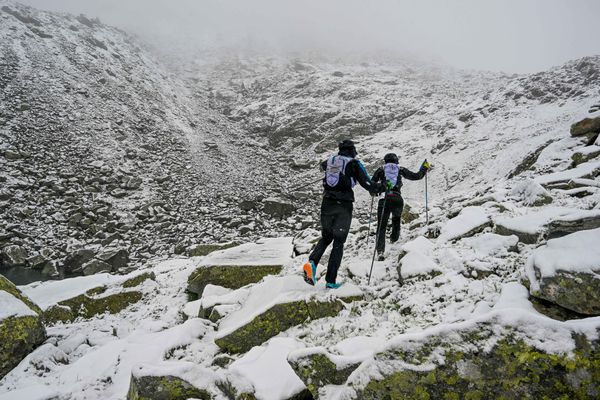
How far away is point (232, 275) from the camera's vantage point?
327 inches

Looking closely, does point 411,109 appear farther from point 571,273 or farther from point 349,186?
point 571,273

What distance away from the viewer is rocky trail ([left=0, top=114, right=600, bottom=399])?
106 inches

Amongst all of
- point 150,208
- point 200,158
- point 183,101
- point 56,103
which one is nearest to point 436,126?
point 200,158

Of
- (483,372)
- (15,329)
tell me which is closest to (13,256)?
(15,329)

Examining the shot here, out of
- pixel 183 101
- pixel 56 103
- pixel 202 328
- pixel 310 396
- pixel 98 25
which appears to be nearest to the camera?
pixel 310 396

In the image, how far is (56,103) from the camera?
21859 mm

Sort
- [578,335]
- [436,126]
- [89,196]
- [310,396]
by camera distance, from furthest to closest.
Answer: [436,126], [89,196], [310,396], [578,335]

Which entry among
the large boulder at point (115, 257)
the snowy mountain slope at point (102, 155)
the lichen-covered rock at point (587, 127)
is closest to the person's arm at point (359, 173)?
the lichen-covered rock at point (587, 127)

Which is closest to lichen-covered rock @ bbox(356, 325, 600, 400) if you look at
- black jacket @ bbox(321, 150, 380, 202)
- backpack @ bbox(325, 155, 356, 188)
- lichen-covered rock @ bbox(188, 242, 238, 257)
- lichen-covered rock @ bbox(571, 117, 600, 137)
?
black jacket @ bbox(321, 150, 380, 202)

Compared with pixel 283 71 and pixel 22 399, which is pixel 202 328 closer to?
pixel 22 399

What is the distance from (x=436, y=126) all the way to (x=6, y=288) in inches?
1049

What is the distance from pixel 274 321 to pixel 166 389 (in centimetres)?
182

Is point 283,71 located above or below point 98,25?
below

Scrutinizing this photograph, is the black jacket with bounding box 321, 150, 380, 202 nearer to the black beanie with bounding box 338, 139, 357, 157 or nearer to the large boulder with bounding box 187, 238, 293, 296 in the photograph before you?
the black beanie with bounding box 338, 139, 357, 157
